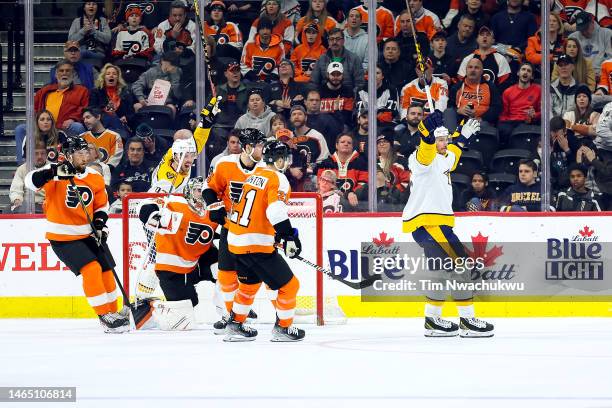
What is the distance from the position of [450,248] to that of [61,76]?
357 cm

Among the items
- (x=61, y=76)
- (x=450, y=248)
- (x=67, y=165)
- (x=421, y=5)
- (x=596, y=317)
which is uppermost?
(x=421, y=5)

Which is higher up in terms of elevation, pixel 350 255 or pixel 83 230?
pixel 83 230

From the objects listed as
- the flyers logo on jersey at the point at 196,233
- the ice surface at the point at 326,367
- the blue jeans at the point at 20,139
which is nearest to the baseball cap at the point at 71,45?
the blue jeans at the point at 20,139

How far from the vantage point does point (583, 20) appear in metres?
9.22

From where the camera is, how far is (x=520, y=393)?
4.58 metres

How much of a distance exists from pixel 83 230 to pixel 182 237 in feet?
2.09

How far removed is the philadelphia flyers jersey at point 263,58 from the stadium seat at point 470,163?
1.57m

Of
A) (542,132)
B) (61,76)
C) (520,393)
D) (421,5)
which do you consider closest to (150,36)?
(61,76)

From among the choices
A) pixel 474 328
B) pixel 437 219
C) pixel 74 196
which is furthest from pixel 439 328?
pixel 74 196

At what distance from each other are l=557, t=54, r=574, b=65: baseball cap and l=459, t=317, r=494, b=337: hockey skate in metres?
2.76

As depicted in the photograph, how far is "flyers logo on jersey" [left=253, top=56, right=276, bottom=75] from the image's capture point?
9.27m

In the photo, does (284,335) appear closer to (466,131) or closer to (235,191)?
(235,191)

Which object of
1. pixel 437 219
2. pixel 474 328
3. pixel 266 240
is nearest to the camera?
pixel 266 240

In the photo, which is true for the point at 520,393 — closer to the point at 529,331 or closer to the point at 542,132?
the point at 529,331
